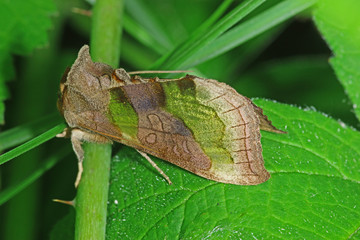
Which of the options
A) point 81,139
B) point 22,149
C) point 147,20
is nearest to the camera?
point 22,149

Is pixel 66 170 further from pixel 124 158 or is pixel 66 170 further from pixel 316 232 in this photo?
pixel 316 232

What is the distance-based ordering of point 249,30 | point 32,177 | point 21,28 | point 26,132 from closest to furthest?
point 32,177
point 249,30
point 26,132
point 21,28

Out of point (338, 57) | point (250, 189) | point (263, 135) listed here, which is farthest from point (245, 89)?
point (250, 189)

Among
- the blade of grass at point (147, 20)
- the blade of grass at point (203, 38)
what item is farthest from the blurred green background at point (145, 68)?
the blade of grass at point (203, 38)

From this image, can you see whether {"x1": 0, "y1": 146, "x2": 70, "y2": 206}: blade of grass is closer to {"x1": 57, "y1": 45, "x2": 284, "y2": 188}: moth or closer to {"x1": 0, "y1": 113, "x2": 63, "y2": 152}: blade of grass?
{"x1": 0, "y1": 113, "x2": 63, "y2": 152}: blade of grass

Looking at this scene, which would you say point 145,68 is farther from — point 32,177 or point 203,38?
point 32,177

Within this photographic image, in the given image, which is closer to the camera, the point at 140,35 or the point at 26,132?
the point at 26,132

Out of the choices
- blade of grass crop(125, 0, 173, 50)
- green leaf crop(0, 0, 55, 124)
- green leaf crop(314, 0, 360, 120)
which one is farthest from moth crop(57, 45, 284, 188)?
blade of grass crop(125, 0, 173, 50)

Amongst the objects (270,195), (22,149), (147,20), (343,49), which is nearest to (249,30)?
(343,49)

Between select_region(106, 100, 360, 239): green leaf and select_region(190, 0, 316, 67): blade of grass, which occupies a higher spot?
select_region(190, 0, 316, 67): blade of grass
